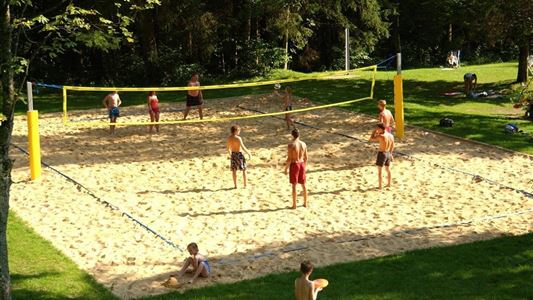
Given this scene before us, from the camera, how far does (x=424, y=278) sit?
909cm

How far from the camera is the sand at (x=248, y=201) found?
1023cm

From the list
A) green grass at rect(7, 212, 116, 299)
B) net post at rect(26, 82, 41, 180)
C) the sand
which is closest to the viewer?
green grass at rect(7, 212, 116, 299)

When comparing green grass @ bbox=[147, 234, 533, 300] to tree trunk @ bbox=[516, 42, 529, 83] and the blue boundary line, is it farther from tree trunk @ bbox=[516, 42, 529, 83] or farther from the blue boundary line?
tree trunk @ bbox=[516, 42, 529, 83]

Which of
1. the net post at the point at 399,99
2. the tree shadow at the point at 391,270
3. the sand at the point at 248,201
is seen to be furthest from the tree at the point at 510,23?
the tree shadow at the point at 391,270

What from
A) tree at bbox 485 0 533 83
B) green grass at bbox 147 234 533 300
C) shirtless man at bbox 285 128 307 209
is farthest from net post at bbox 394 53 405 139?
green grass at bbox 147 234 533 300

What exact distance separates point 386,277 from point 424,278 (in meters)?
0.48

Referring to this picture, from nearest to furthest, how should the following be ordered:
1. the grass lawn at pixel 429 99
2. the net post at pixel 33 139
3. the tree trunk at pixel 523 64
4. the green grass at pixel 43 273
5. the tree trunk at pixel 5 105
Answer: the tree trunk at pixel 5 105, the green grass at pixel 43 273, the net post at pixel 33 139, the grass lawn at pixel 429 99, the tree trunk at pixel 523 64

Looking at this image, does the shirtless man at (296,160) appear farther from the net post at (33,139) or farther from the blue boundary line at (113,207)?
the net post at (33,139)

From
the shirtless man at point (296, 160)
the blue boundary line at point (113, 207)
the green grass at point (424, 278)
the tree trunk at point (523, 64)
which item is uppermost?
the tree trunk at point (523, 64)

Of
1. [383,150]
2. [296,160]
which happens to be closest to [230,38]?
[383,150]

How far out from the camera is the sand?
1023cm

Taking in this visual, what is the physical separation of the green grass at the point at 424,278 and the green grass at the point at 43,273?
1126mm

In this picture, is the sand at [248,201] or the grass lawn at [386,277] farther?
the sand at [248,201]

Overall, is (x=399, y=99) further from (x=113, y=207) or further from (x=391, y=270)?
(x=391, y=270)
